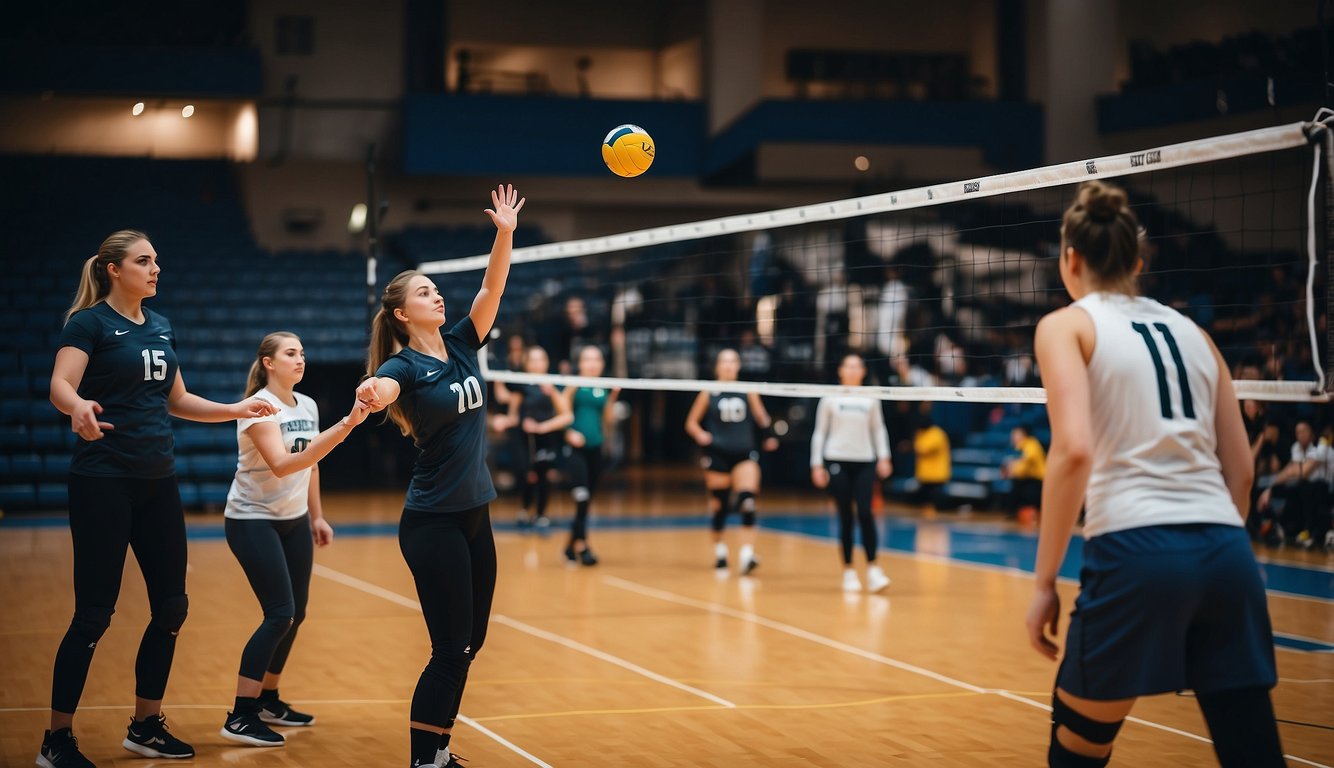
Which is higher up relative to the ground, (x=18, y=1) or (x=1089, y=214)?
(x=18, y=1)

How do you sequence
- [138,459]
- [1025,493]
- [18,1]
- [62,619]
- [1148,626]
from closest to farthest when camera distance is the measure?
1. [1148,626]
2. [138,459]
3. [62,619]
4. [1025,493]
5. [18,1]

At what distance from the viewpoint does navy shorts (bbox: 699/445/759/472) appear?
1135cm

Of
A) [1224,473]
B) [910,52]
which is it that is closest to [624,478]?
[910,52]

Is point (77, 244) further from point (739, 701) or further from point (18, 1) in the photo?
point (739, 701)

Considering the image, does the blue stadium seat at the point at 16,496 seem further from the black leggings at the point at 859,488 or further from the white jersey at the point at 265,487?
the white jersey at the point at 265,487

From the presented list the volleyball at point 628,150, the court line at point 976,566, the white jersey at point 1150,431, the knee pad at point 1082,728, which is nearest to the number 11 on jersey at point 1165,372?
the white jersey at point 1150,431

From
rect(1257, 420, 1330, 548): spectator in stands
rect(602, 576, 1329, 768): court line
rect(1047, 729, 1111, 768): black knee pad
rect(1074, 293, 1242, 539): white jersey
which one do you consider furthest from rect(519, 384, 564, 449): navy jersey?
rect(1074, 293, 1242, 539): white jersey

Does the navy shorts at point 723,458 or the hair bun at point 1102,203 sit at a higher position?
the hair bun at point 1102,203

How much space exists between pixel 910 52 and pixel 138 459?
21.6 metres

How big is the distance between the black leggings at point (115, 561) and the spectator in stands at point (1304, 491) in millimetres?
10228

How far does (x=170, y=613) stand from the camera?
201 inches

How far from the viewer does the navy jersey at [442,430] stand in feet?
14.7

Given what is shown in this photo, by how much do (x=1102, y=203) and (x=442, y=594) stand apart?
2478mm

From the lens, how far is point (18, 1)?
71.4ft
